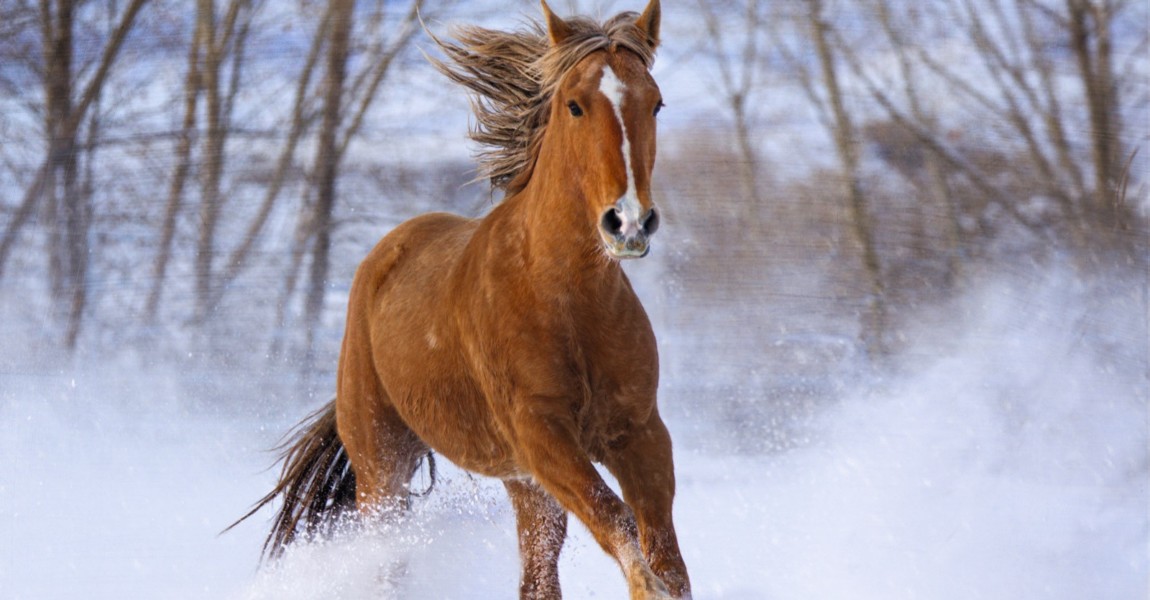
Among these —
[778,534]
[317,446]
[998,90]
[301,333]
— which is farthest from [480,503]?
[998,90]

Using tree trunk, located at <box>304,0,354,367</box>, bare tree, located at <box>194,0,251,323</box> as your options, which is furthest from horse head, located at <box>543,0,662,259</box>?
bare tree, located at <box>194,0,251,323</box>

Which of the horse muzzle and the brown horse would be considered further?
the brown horse

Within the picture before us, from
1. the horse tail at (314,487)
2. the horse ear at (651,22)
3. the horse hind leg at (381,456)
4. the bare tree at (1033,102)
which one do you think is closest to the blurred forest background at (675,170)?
the bare tree at (1033,102)

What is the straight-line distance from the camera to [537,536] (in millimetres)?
3420

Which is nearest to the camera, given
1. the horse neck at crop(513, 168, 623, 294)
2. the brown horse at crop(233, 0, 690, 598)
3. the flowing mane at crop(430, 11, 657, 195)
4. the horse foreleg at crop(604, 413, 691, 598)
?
the brown horse at crop(233, 0, 690, 598)

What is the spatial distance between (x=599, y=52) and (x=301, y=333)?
14.3 ft

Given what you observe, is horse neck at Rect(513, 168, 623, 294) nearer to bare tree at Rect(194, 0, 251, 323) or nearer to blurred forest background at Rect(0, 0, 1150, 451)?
blurred forest background at Rect(0, 0, 1150, 451)

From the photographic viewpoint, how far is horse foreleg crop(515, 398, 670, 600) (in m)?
2.40

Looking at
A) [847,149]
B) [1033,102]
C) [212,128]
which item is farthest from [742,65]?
[212,128]

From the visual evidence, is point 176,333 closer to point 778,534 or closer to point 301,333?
point 301,333

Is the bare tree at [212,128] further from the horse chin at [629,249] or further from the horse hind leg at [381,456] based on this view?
the horse chin at [629,249]

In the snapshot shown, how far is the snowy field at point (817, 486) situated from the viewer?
4926 millimetres

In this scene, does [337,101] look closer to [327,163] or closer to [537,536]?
[327,163]

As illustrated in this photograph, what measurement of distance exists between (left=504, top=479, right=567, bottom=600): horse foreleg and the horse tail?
93 cm
